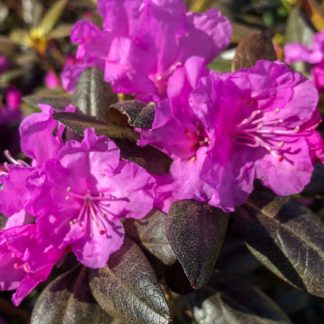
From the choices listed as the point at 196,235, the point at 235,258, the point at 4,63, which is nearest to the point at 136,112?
the point at 196,235

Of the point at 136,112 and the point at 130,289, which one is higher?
the point at 136,112

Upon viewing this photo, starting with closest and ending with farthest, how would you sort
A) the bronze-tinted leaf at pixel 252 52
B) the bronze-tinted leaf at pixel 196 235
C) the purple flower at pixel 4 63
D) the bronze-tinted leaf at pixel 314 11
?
the bronze-tinted leaf at pixel 196 235
the bronze-tinted leaf at pixel 252 52
the bronze-tinted leaf at pixel 314 11
the purple flower at pixel 4 63

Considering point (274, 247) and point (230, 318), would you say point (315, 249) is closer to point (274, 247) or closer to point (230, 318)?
point (274, 247)

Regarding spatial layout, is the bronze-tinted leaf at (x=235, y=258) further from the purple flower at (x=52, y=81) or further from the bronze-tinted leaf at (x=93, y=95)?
the purple flower at (x=52, y=81)

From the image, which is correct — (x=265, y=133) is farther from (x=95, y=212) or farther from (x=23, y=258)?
(x=23, y=258)

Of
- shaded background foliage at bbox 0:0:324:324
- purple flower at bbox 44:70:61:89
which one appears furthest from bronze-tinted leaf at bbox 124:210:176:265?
purple flower at bbox 44:70:61:89

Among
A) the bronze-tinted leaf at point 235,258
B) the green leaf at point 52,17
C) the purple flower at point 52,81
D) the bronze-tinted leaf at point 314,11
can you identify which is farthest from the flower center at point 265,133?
the green leaf at point 52,17
